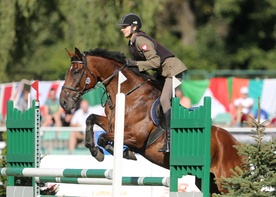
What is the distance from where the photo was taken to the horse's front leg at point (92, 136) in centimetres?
867

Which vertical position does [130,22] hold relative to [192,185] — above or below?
above

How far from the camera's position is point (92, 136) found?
8.82 m

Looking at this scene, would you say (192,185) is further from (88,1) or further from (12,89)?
(88,1)

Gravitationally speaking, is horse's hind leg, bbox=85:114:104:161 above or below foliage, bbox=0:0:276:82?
below

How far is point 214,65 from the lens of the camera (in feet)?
96.8

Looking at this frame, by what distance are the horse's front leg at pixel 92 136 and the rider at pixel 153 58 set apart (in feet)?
2.15

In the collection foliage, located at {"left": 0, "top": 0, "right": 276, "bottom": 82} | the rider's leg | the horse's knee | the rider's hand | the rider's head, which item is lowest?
the horse's knee

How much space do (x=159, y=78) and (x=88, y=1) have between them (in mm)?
10113

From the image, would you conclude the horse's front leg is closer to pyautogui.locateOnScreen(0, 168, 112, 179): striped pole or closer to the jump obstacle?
the jump obstacle

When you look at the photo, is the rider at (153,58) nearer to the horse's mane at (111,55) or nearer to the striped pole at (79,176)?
the horse's mane at (111,55)

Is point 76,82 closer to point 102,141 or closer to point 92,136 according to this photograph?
point 92,136

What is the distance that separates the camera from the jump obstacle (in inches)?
285

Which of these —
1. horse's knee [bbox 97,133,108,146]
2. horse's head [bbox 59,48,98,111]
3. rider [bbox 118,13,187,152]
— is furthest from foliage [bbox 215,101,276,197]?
horse's head [bbox 59,48,98,111]

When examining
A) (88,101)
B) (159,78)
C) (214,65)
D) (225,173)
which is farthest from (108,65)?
(214,65)
